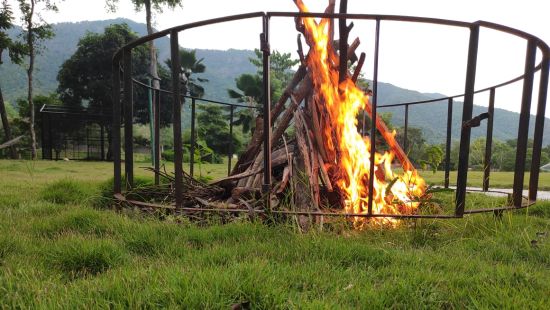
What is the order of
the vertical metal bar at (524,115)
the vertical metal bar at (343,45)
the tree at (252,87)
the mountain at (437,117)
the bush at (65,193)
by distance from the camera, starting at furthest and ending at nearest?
1. the mountain at (437,117)
2. the tree at (252,87)
3. the bush at (65,193)
4. the vertical metal bar at (343,45)
5. the vertical metal bar at (524,115)


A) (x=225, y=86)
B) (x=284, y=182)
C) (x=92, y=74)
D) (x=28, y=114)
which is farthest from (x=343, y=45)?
(x=225, y=86)

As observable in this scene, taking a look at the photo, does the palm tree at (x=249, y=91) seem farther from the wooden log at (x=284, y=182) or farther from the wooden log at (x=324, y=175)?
the wooden log at (x=284, y=182)

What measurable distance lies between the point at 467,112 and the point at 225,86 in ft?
342

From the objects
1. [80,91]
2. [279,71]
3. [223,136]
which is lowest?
[223,136]

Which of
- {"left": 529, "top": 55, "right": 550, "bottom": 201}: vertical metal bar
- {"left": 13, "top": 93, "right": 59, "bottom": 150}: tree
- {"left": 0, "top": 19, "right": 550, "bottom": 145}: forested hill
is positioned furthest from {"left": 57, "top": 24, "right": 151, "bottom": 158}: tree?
{"left": 529, "top": 55, "right": 550, "bottom": 201}: vertical metal bar

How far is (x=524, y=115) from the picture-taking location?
2777 millimetres

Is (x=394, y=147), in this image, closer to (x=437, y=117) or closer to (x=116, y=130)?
(x=116, y=130)

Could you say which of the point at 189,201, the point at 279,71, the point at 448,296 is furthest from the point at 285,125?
the point at 279,71

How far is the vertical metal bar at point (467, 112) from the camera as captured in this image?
2.33 metres

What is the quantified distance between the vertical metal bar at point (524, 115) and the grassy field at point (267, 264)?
0.30 metres

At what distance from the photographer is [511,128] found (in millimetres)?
83375

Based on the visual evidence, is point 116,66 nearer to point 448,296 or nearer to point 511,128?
point 448,296

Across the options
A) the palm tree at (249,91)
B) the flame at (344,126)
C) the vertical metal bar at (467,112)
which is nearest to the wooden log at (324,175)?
the flame at (344,126)

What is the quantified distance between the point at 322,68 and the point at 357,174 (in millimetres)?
991
